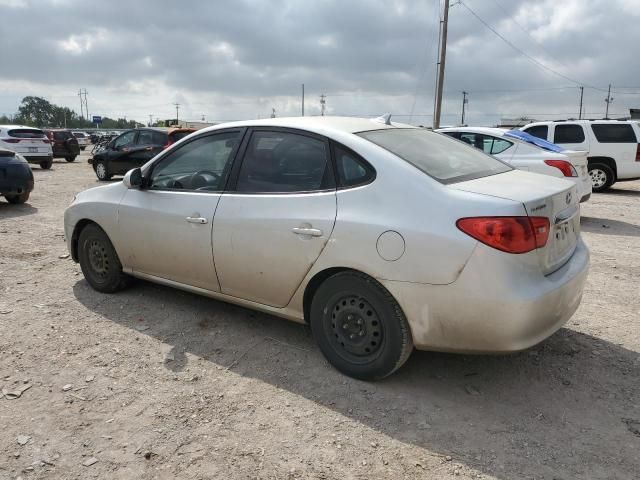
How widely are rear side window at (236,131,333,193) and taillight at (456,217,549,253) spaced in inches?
37.8

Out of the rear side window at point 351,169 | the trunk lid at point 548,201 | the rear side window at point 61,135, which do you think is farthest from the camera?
the rear side window at point 61,135

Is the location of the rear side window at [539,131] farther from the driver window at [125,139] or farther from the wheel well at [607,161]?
the driver window at [125,139]

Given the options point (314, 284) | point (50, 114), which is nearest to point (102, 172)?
point (314, 284)

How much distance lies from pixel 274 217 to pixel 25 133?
734 inches

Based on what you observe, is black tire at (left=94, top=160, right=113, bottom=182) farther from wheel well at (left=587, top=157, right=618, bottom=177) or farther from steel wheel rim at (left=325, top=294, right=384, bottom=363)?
steel wheel rim at (left=325, top=294, right=384, bottom=363)

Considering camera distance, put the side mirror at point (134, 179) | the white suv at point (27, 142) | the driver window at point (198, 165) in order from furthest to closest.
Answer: the white suv at point (27, 142)
the side mirror at point (134, 179)
the driver window at point (198, 165)

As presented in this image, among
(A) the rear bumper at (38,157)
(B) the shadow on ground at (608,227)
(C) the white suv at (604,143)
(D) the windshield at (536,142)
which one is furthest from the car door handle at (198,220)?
(A) the rear bumper at (38,157)

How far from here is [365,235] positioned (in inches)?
116

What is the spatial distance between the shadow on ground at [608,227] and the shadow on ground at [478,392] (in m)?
4.80

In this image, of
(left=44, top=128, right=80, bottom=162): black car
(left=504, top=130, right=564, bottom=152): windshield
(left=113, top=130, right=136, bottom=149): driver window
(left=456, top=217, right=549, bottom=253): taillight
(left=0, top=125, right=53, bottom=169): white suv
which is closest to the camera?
(left=456, top=217, right=549, bottom=253): taillight

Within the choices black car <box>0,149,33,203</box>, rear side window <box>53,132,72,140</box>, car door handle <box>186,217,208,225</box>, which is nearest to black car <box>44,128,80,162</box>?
rear side window <box>53,132,72,140</box>

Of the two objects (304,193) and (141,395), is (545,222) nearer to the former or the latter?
(304,193)

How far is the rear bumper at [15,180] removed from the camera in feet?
30.8

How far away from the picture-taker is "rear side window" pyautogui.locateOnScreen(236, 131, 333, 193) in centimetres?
335
